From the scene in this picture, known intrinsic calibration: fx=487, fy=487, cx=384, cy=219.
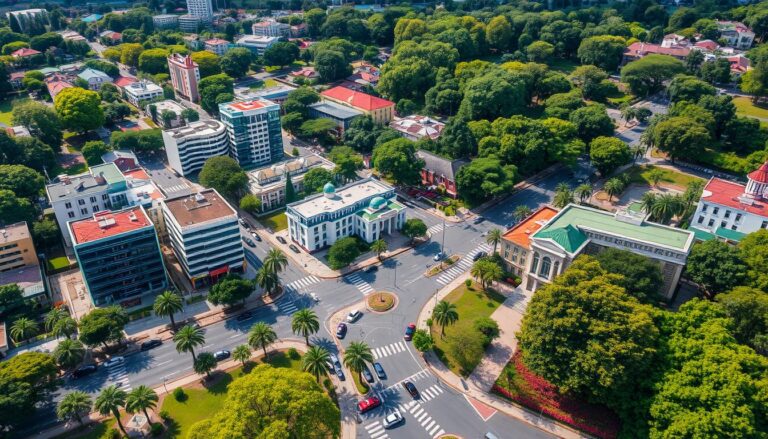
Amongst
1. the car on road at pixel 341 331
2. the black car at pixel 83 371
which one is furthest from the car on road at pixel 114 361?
the car on road at pixel 341 331

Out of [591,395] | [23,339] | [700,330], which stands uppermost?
[700,330]

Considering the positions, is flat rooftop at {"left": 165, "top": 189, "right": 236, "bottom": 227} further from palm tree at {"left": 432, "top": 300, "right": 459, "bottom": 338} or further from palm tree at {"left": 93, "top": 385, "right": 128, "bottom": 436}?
palm tree at {"left": 432, "top": 300, "right": 459, "bottom": 338}

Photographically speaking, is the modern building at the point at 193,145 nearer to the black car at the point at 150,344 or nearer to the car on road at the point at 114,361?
the black car at the point at 150,344

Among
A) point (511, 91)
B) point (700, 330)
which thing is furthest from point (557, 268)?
point (511, 91)

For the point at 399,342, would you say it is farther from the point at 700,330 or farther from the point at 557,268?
the point at 700,330

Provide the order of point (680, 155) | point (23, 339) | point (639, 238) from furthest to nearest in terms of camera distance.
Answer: point (680, 155) < point (639, 238) < point (23, 339)

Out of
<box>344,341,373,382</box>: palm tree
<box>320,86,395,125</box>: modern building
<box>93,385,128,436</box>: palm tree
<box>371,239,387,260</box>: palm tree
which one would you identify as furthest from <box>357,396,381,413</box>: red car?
<box>320,86,395,125</box>: modern building
